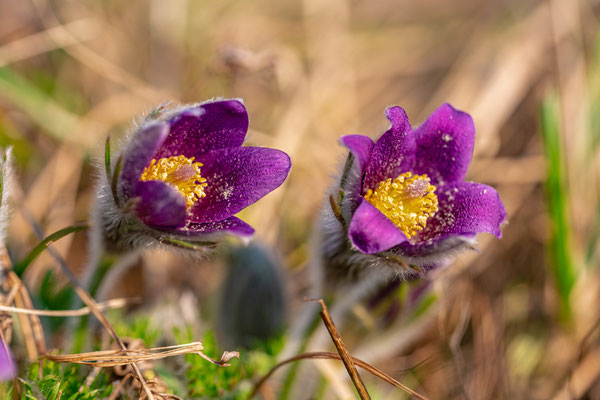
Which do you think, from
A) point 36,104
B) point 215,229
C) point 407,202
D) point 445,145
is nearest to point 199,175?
point 215,229

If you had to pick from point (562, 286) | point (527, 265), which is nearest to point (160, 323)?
point (562, 286)

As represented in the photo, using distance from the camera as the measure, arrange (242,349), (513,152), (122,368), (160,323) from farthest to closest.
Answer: (513,152), (242,349), (160,323), (122,368)

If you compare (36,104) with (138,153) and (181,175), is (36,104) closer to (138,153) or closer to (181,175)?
(181,175)

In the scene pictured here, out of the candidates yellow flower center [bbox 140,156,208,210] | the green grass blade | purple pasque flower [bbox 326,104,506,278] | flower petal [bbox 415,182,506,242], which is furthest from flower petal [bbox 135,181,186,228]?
the green grass blade

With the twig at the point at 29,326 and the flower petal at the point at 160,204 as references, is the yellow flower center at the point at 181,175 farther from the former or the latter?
the twig at the point at 29,326

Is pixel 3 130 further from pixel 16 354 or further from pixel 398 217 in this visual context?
pixel 398 217
